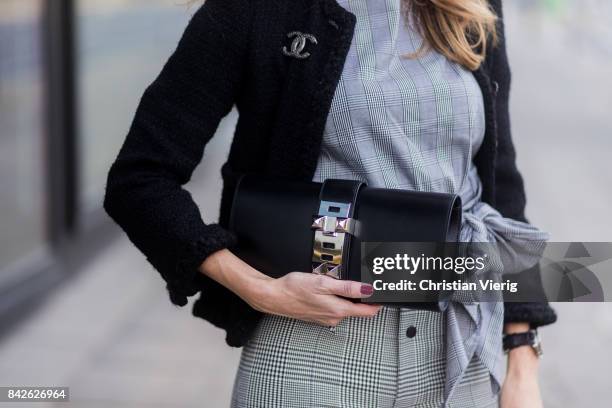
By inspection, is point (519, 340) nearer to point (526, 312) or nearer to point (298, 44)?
point (526, 312)

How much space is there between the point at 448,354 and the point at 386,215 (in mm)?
302

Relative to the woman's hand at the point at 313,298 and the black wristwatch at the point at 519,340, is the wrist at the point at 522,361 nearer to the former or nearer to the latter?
the black wristwatch at the point at 519,340

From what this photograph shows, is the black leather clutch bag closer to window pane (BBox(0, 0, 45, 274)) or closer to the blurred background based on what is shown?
the blurred background

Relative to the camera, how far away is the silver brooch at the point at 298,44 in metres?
1.61

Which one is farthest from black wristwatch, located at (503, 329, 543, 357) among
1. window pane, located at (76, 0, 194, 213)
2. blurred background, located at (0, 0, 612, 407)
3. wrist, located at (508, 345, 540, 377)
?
window pane, located at (76, 0, 194, 213)

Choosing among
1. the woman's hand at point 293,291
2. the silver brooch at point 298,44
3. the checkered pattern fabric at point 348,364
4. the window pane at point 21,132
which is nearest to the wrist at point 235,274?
the woman's hand at point 293,291

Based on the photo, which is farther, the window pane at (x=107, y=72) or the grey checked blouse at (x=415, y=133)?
the window pane at (x=107, y=72)

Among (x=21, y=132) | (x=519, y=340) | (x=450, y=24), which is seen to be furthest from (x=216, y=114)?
(x=21, y=132)

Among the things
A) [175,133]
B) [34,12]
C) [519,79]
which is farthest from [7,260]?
[519,79]

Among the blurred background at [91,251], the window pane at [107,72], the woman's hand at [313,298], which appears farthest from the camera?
the window pane at [107,72]

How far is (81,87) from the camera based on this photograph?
18.8 feet

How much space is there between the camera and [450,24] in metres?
1.75

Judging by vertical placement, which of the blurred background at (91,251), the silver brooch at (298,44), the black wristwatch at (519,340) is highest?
the silver brooch at (298,44)

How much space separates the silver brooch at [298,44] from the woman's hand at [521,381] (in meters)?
0.69
